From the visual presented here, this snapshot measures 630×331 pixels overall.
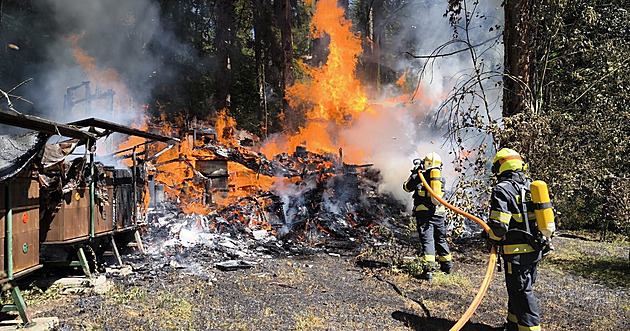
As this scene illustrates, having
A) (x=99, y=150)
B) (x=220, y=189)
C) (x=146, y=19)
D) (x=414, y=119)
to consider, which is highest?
(x=146, y=19)

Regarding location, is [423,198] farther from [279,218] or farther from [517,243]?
[279,218]

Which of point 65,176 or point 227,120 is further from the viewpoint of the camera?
point 227,120

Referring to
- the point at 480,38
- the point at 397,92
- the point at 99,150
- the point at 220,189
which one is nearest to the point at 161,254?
the point at 220,189

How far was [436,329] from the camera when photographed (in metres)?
4.82

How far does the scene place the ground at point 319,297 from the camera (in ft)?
16.2

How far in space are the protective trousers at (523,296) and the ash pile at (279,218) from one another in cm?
485

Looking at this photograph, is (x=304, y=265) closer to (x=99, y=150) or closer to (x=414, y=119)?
(x=99, y=150)

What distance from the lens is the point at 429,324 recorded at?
16.4ft

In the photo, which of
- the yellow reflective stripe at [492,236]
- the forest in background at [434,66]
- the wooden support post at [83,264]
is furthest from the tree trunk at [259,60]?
the yellow reflective stripe at [492,236]

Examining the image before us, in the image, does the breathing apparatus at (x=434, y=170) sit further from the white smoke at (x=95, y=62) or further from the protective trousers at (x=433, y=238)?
the white smoke at (x=95, y=62)

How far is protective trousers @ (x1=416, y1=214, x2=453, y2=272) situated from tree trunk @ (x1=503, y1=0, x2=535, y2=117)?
3035 millimetres

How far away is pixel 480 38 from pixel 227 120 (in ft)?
45.7

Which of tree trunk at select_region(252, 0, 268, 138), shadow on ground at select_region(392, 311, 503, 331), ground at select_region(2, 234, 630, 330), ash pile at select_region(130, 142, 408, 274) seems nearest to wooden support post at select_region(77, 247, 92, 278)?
ground at select_region(2, 234, 630, 330)

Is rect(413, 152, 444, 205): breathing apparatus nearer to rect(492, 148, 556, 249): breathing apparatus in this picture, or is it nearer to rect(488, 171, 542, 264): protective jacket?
rect(492, 148, 556, 249): breathing apparatus
